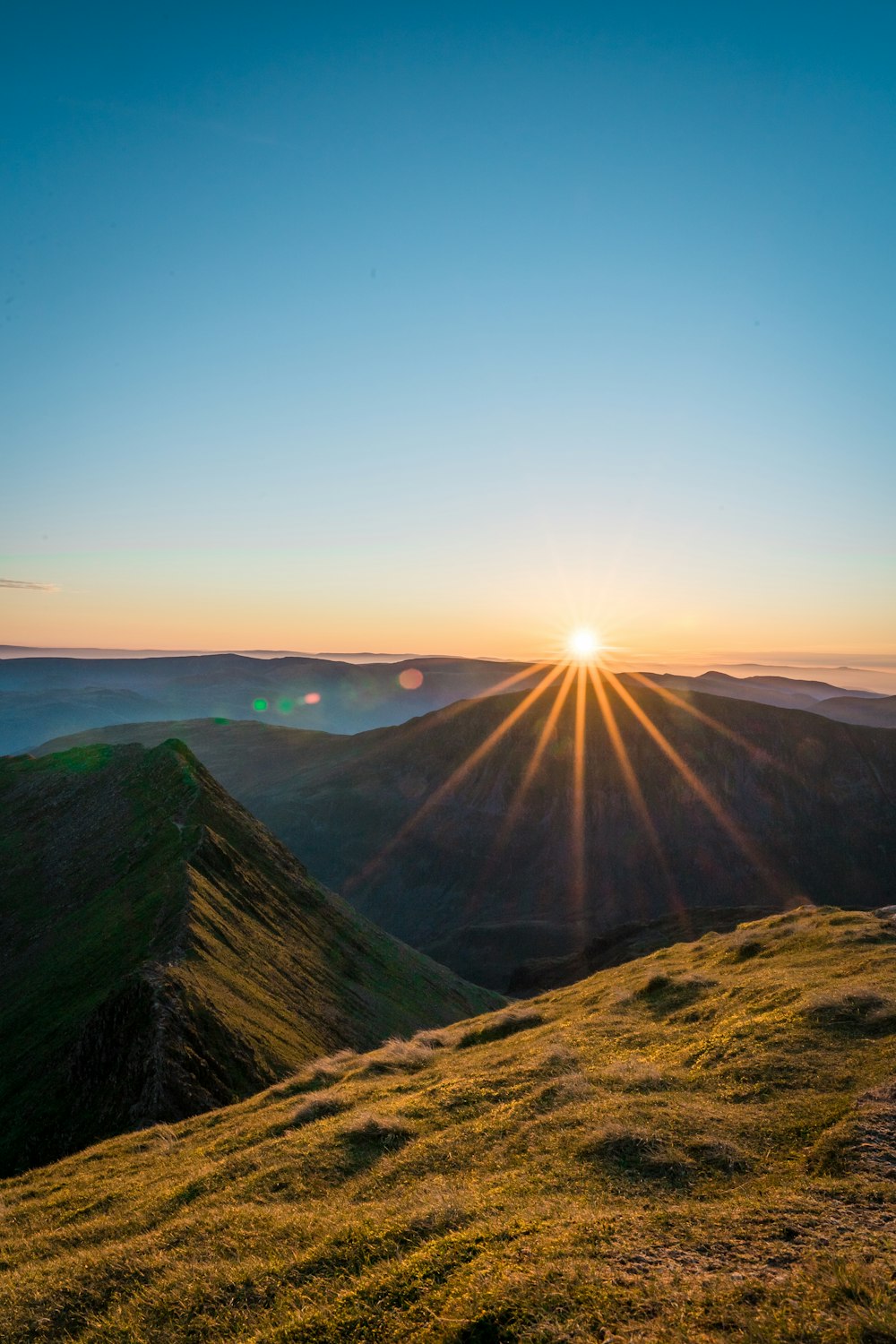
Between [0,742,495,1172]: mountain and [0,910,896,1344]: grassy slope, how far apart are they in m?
5.49

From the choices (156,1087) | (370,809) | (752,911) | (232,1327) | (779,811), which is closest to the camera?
(232,1327)

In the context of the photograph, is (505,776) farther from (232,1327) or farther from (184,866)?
(232,1327)

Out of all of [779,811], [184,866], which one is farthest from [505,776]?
[184,866]

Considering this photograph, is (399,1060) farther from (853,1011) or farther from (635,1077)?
(853,1011)

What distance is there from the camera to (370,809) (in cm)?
13850

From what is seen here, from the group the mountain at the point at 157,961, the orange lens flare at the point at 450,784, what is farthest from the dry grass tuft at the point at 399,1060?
the orange lens flare at the point at 450,784

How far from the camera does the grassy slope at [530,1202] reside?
7.88 meters

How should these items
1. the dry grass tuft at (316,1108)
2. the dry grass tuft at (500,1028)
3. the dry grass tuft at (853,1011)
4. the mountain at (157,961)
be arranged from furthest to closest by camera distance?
1. the mountain at (157,961)
2. the dry grass tuft at (500,1028)
3. the dry grass tuft at (316,1108)
4. the dry grass tuft at (853,1011)

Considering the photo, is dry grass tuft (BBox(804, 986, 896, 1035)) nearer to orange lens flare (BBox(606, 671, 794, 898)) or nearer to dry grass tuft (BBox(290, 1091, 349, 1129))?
dry grass tuft (BBox(290, 1091, 349, 1129))

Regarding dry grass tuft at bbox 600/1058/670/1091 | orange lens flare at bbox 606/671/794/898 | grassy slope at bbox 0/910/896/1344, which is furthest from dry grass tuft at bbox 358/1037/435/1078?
orange lens flare at bbox 606/671/794/898

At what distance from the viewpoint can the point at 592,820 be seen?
130500mm

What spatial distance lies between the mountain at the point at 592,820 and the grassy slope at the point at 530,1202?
272 ft

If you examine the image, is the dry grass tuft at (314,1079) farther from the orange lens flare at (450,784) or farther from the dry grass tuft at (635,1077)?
the orange lens flare at (450,784)

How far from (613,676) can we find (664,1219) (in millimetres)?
170288
